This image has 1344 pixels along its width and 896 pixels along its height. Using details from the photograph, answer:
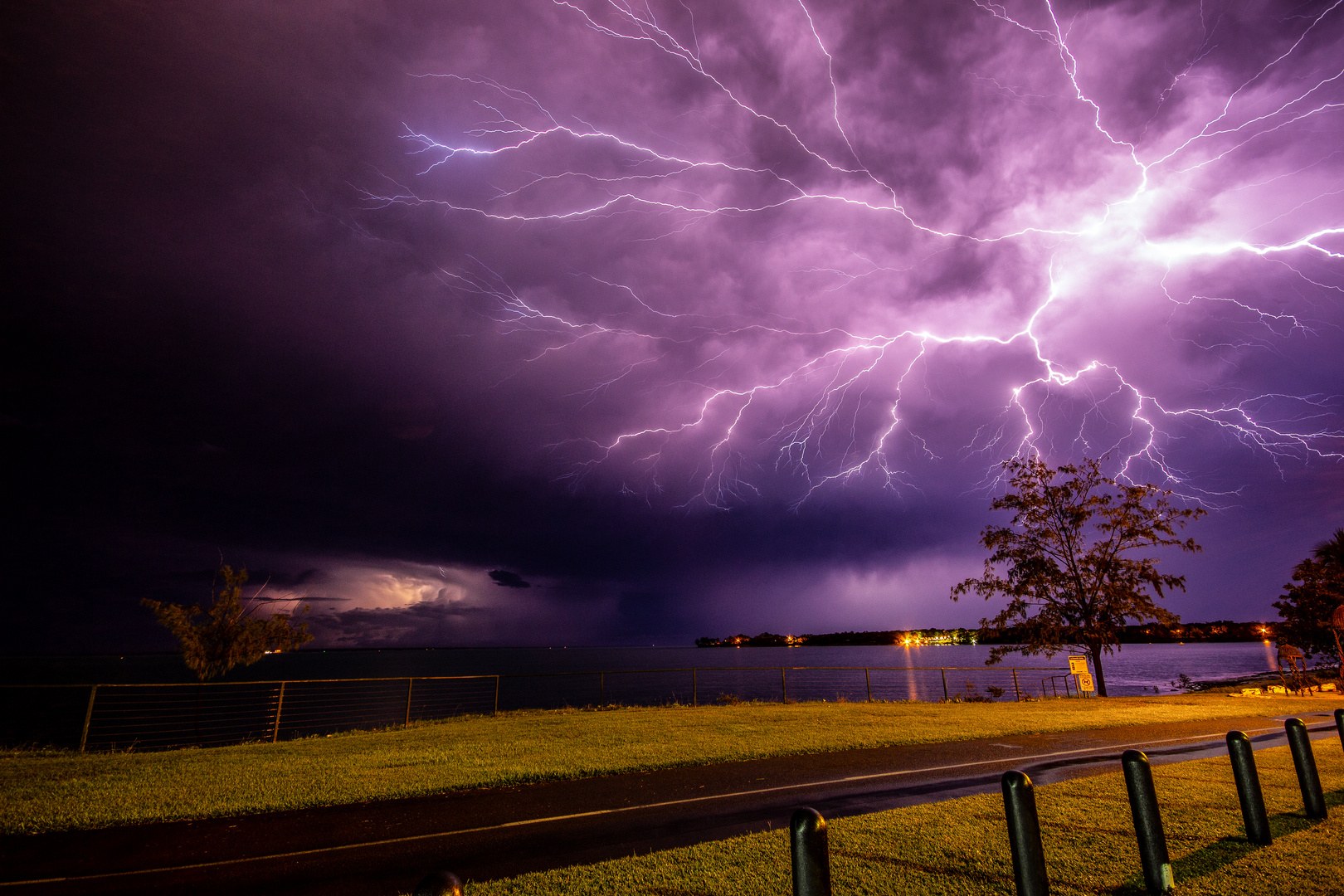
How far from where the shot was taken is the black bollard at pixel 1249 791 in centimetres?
432

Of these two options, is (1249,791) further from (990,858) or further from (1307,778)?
(990,858)

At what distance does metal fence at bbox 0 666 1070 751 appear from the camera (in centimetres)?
1866

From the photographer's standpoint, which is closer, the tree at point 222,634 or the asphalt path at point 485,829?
the asphalt path at point 485,829

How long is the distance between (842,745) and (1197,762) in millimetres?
4871

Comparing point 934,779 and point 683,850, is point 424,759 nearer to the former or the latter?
Answer: point 683,850

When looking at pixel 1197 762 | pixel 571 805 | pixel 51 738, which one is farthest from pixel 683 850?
pixel 51 738

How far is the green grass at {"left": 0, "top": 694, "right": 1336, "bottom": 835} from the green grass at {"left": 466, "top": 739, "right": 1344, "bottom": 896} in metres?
4.06

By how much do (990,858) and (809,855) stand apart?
10.8 ft

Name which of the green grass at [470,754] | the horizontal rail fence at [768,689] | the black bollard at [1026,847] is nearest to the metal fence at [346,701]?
the horizontal rail fence at [768,689]

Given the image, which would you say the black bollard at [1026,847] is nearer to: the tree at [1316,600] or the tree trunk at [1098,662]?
the tree trunk at [1098,662]

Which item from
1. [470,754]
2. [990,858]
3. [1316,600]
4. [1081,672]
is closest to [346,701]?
[470,754]

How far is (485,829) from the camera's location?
591 cm

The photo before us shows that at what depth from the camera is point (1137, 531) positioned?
2122cm

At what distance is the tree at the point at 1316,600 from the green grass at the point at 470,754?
1688 cm
